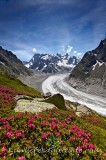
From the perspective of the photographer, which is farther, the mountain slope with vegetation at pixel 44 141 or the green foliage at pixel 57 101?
the green foliage at pixel 57 101

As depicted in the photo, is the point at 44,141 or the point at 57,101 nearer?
the point at 44,141

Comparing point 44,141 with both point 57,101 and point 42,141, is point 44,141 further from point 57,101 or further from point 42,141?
point 57,101

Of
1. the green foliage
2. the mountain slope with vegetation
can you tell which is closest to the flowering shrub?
the mountain slope with vegetation

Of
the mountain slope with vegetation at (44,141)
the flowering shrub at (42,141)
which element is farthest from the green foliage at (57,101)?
the flowering shrub at (42,141)

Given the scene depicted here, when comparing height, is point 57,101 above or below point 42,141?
above

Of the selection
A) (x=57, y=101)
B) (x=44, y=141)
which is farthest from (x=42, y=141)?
(x=57, y=101)

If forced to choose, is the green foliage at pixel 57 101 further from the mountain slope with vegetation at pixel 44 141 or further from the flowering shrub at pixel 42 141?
the flowering shrub at pixel 42 141

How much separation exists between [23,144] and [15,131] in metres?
1.60

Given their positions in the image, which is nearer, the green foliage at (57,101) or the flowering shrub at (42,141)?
the flowering shrub at (42,141)

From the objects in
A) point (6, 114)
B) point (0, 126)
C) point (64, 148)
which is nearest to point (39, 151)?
point (64, 148)

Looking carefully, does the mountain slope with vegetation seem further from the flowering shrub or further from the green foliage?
the green foliage

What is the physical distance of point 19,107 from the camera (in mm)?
26891

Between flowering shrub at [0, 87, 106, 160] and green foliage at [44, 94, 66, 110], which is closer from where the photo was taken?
flowering shrub at [0, 87, 106, 160]

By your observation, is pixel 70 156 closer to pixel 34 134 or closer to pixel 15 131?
pixel 34 134
